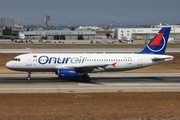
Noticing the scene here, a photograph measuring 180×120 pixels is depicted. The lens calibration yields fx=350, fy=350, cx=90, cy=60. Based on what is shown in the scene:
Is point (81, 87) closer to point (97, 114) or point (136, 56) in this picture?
point (136, 56)

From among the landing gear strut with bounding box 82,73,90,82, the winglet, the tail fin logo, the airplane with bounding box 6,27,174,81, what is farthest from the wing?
the tail fin logo

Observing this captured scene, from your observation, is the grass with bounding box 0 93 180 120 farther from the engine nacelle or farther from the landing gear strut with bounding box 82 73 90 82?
the landing gear strut with bounding box 82 73 90 82

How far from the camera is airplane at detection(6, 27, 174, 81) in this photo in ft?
136

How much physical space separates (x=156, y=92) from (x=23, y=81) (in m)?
16.1

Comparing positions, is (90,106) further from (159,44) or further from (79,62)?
(159,44)

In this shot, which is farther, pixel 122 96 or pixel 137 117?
pixel 122 96

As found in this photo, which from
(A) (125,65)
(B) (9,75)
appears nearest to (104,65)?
(A) (125,65)

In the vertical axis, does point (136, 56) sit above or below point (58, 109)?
above

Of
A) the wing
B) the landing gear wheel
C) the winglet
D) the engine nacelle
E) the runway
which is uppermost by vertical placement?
the winglet

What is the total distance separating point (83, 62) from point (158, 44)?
998cm

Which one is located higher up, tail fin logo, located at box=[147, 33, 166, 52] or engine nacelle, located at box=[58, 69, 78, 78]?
tail fin logo, located at box=[147, 33, 166, 52]

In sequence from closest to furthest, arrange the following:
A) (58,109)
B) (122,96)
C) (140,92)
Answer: (58,109)
(122,96)
(140,92)

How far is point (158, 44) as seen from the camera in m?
44.6

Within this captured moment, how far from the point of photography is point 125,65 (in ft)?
142
